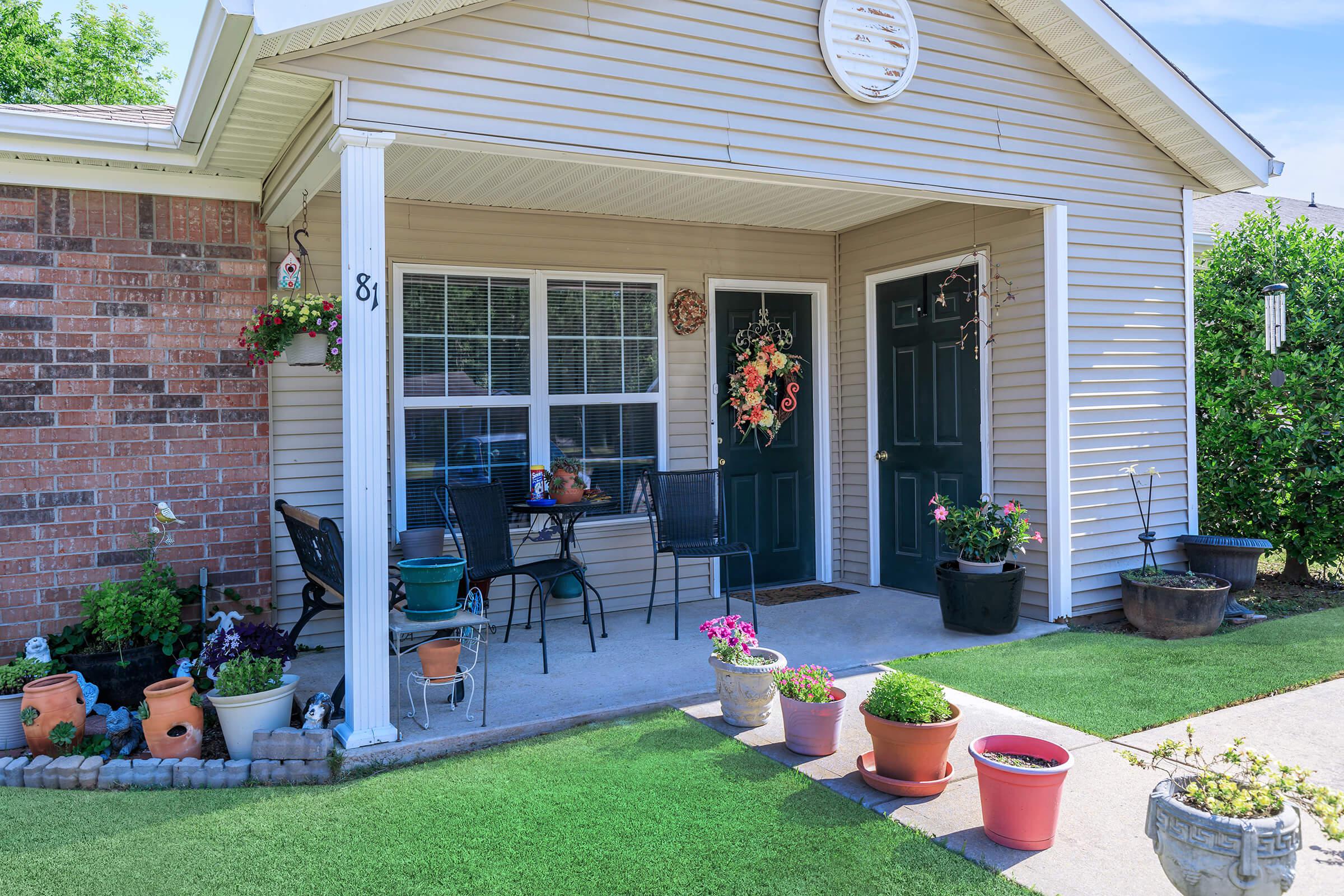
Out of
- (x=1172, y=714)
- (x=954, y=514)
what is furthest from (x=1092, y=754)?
(x=954, y=514)

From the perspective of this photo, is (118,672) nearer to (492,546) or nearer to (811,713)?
(492,546)

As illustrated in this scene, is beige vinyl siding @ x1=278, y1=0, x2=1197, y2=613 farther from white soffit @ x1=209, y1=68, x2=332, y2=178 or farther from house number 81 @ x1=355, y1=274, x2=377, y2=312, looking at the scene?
house number 81 @ x1=355, y1=274, x2=377, y2=312

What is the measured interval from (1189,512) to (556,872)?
4963 millimetres

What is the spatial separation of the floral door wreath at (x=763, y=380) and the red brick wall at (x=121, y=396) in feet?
9.70

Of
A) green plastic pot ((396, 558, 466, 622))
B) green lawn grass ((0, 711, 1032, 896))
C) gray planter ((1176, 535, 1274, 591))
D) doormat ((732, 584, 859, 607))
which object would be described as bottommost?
green lawn grass ((0, 711, 1032, 896))

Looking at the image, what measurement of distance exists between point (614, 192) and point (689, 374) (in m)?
1.38

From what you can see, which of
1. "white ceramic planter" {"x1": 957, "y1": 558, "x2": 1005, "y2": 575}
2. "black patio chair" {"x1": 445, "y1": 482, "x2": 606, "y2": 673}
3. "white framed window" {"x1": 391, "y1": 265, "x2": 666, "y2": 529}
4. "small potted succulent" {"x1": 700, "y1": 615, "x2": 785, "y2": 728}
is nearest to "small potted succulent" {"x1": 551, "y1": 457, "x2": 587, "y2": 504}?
"white framed window" {"x1": 391, "y1": 265, "x2": 666, "y2": 529}

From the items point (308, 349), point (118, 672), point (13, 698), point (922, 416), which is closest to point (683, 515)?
point (922, 416)

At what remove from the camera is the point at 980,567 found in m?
4.91

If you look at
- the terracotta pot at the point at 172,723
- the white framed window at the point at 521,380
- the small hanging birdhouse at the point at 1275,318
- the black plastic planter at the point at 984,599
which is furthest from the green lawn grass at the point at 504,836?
the small hanging birdhouse at the point at 1275,318

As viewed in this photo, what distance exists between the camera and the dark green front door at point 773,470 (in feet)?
20.0

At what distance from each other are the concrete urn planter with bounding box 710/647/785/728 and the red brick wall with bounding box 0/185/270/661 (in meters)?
2.66

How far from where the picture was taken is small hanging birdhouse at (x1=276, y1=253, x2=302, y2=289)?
4098mm

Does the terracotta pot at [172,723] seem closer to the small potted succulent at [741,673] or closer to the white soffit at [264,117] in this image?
the small potted succulent at [741,673]
